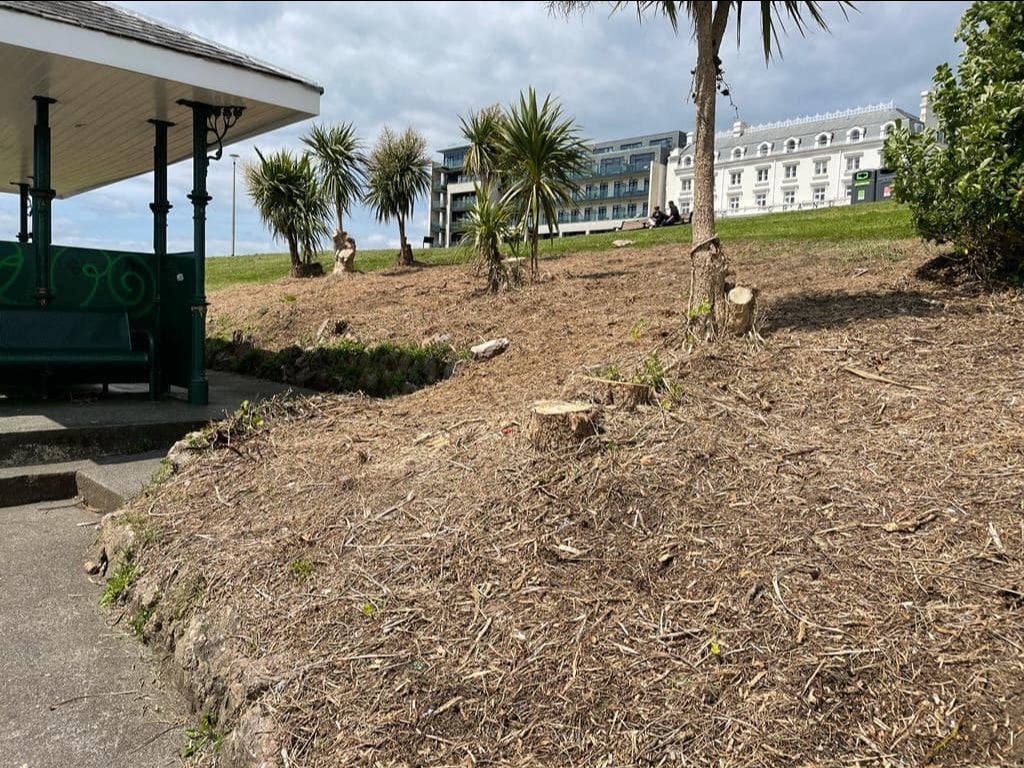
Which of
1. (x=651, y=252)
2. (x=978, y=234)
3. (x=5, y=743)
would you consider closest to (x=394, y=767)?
(x=5, y=743)

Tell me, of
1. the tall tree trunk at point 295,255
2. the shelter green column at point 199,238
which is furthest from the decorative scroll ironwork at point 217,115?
the tall tree trunk at point 295,255

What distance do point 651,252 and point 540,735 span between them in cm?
1100

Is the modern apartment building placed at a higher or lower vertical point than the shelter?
higher

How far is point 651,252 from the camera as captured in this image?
12438 mm

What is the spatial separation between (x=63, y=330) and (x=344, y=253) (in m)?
8.42

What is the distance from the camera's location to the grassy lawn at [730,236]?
37.2ft

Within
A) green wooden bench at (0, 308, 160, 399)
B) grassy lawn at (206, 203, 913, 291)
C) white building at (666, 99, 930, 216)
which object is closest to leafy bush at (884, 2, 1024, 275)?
grassy lawn at (206, 203, 913, 291)

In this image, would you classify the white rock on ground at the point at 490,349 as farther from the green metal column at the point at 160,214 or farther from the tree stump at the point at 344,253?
the tree stump at the point at 344,253

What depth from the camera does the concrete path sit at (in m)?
2.64

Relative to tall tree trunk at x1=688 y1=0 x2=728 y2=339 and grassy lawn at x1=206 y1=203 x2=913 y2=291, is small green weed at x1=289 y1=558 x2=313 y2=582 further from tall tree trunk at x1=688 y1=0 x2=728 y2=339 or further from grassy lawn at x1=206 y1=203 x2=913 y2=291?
grassy lawn at x1=206 y1=203 x2=913 y2=291

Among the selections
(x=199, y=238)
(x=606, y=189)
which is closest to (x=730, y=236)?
(x=199, y=238)

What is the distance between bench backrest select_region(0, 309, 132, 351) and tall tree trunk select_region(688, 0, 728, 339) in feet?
17.9

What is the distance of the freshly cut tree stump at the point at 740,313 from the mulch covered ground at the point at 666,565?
7.2 inches

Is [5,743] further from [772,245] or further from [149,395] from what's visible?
[772,245]
